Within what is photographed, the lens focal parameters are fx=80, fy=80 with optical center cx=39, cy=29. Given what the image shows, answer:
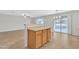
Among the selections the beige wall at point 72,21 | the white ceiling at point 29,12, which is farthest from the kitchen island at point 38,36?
the white ceiling at point 29,12

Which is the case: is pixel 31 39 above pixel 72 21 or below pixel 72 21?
below

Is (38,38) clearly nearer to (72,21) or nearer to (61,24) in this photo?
(61,24)

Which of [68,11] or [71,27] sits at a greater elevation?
[68,11]

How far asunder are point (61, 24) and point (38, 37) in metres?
0.65

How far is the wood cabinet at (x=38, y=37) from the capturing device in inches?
74.1

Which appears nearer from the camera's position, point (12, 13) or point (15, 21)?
point (12, 13)

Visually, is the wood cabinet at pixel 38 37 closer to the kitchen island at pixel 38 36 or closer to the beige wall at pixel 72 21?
the kitchen island at pixel 38 36

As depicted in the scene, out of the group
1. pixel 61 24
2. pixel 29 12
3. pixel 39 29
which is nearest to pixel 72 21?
pixel 61 24

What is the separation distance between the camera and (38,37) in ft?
6.41
